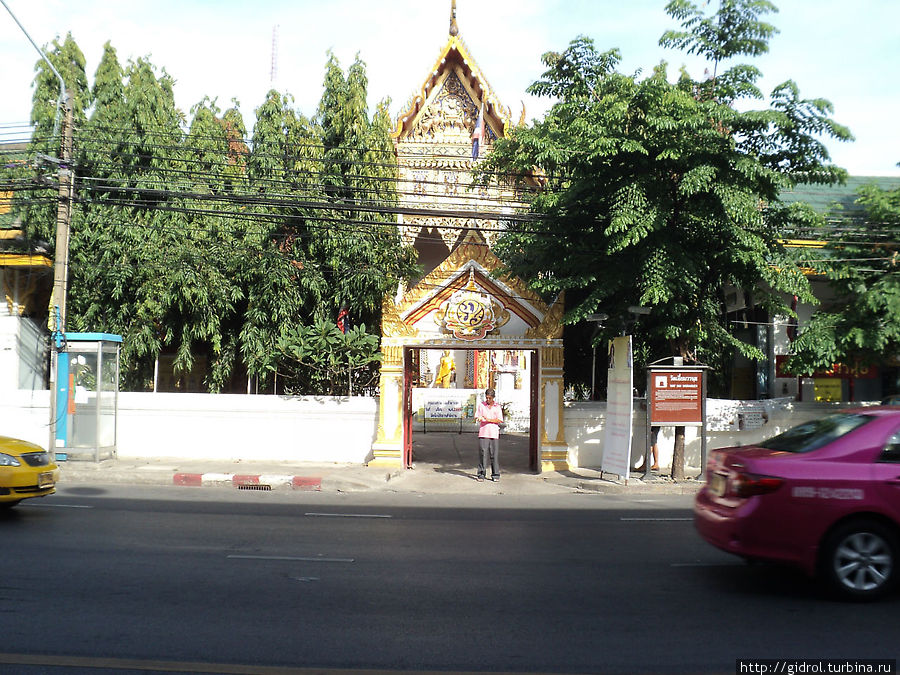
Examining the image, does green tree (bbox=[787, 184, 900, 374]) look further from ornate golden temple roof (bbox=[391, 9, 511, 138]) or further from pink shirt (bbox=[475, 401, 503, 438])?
ornate golden temple roof (bbox=[391, 9, 511, 138])

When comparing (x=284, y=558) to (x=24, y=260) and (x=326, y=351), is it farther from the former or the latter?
(x=24, y=260)

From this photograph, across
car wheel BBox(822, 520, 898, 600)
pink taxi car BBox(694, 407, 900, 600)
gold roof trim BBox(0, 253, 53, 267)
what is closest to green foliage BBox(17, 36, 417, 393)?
gold roof trim BBox(0, 253, 53, 267)

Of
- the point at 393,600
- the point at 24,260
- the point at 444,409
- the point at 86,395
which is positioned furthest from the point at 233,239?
the point at 393,600

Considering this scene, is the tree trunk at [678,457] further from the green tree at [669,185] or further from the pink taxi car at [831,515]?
the pink taxi car at [831,515]

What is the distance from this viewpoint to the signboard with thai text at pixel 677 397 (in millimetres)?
14742

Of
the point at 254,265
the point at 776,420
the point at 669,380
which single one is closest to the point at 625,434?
the point at 669,380

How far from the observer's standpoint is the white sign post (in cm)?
1440

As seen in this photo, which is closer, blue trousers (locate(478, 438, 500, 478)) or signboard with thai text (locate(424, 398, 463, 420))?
blue trousers (locate(478, 438, 500, 478))

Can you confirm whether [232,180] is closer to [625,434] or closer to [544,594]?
[625,434]

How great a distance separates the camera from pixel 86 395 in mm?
16469

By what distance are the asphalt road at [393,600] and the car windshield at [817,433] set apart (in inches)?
47.5

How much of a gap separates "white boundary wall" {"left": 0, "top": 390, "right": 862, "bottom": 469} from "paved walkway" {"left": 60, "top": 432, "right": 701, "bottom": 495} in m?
0.47

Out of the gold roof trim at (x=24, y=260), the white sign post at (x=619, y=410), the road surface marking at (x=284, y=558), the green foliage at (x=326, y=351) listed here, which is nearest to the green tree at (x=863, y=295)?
the white sign post at (x=619, y=410)

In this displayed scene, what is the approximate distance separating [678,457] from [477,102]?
14517 mm
